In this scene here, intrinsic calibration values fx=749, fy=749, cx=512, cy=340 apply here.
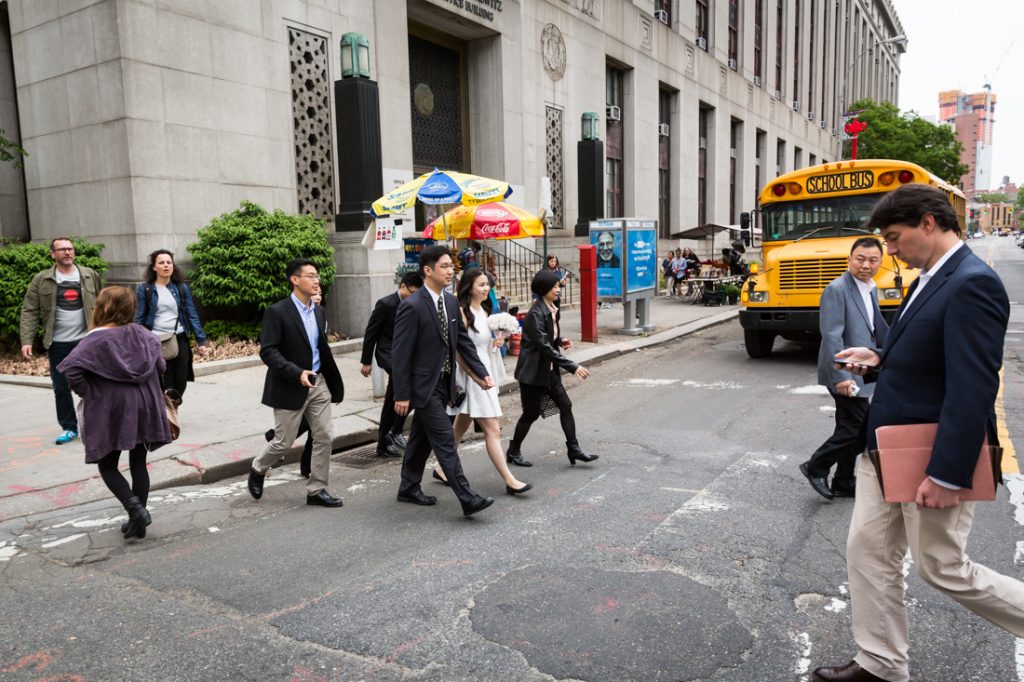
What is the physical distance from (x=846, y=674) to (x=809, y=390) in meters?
6.84

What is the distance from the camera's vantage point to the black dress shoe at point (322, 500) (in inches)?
209

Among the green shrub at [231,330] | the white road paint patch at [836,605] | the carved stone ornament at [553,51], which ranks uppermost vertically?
the carved stone ornament at [553,51]

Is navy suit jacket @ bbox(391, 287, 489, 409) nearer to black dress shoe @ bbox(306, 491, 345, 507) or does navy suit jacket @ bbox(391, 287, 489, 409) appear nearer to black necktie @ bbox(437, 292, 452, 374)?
black necktie @ bbox(437, 292, 452, 374)

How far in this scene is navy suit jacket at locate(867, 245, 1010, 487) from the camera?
2430 millimetres

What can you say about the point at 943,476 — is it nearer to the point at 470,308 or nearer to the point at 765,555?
the point at 765,555

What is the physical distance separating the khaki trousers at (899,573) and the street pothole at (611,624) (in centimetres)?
59

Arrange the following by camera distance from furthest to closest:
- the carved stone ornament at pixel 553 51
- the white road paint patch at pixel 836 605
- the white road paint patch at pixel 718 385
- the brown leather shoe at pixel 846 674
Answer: the carved stone ornament at pixel 553 51
the white road paint patch at pixel 718 385
the white road paint patch at pixel 836 605
the brown leather shoe at pixel 846 674

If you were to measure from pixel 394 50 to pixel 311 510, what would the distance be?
13.2 metres

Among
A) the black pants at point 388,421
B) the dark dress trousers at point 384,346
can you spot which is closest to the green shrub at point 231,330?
the dark dress trousers at point 384,346

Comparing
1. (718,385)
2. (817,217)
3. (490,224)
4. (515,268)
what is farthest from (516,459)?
(515,268)

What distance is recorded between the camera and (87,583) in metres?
4.08

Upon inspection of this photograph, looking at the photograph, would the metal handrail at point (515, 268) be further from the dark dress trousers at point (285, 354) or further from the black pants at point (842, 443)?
Result: the black pants at point (842, 443)

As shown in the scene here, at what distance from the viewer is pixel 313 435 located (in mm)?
5441

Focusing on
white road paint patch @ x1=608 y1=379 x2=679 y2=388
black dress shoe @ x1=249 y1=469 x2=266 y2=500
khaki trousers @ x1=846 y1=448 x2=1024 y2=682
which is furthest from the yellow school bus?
khaki trousers @ x1=846 y1=448 x2=1024 y2=682
